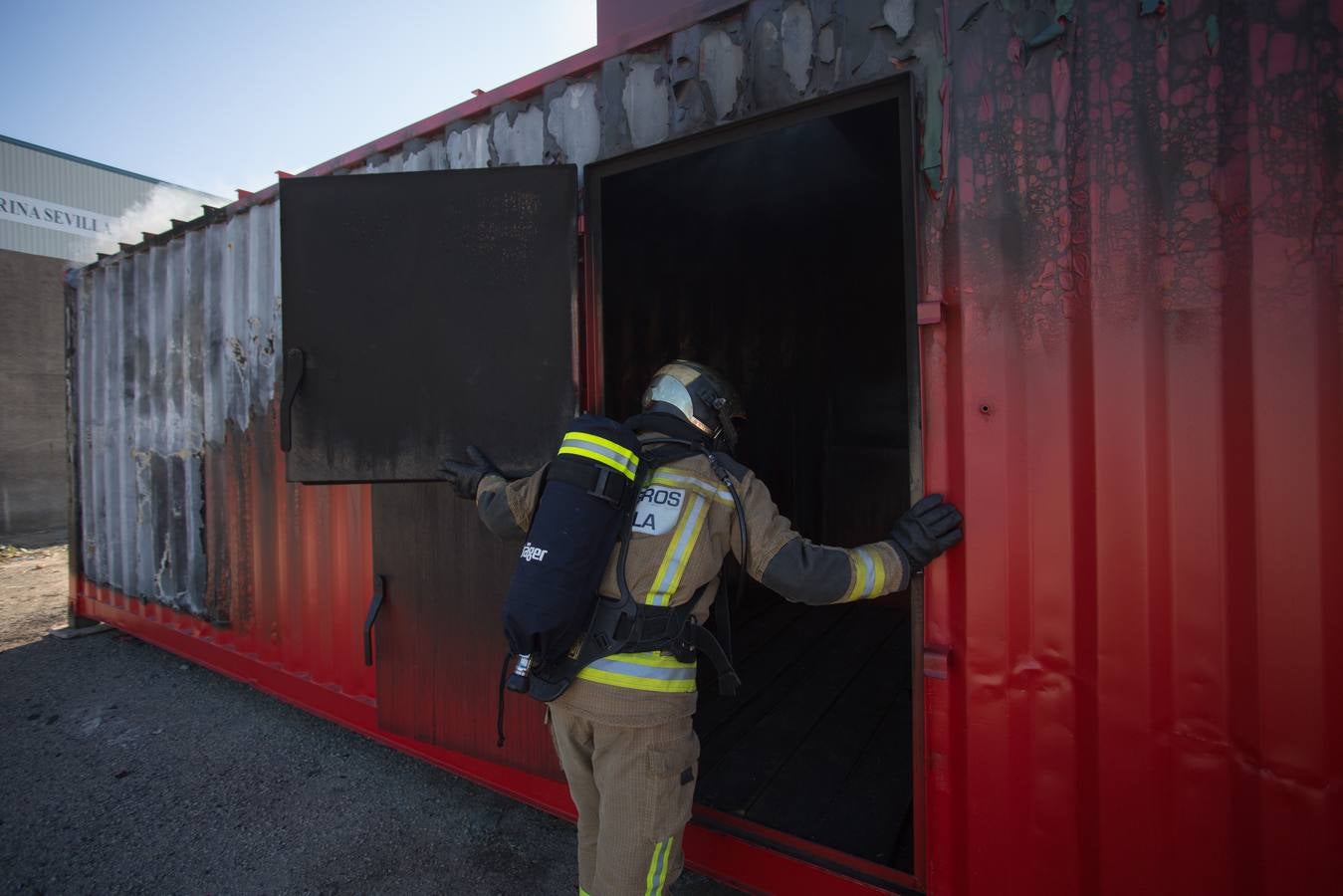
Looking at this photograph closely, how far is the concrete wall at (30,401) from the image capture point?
12.2 meters

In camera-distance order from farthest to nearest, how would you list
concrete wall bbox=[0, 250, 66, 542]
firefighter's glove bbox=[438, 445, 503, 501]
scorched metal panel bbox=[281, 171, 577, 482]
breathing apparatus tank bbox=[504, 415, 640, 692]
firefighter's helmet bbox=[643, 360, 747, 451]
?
concrete wall bbox=[0, 250, 66, 542]
scorched metal panel bbox=[281, 171, 577, 482]
firefighter's glove bbox=[438, 445, 503, 501]
firefighter's helmet bbox=[643, 360, 747, 451]
breathing apparatus tank bbox=[504, 415, 640, 692]

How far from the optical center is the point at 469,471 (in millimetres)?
2572

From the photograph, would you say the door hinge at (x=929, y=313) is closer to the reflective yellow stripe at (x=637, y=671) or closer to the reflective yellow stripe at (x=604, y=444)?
the reflective yellow stripe at (x=604, y=444)

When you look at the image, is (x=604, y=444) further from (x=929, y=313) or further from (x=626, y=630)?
(x=929, y=313)

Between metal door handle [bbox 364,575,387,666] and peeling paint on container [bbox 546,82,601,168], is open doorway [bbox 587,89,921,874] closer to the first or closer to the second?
peeling paint on container [bbox 546,82,601,168]

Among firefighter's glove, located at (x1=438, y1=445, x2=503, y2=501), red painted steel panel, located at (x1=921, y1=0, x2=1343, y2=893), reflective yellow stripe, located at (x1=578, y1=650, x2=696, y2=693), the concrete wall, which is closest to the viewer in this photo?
red painted steel panel, located at (x1=921, y1=0, x2=1343, y2=893)

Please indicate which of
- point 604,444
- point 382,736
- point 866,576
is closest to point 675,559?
point 604,444

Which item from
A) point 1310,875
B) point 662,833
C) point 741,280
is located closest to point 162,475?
point 741,280

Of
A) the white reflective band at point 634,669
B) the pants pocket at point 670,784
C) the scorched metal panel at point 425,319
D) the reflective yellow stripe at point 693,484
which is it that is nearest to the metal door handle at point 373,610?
the scorched metal panel at point 425,319

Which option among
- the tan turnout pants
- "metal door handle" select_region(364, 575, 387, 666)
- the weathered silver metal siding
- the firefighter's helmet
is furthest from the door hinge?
the weathered silver metal siding

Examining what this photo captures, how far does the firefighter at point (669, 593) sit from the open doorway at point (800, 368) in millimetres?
339

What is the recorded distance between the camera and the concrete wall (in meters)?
12.2

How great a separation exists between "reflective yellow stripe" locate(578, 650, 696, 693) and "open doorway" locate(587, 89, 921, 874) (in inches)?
29.1

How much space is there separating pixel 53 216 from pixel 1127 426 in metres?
19.4
